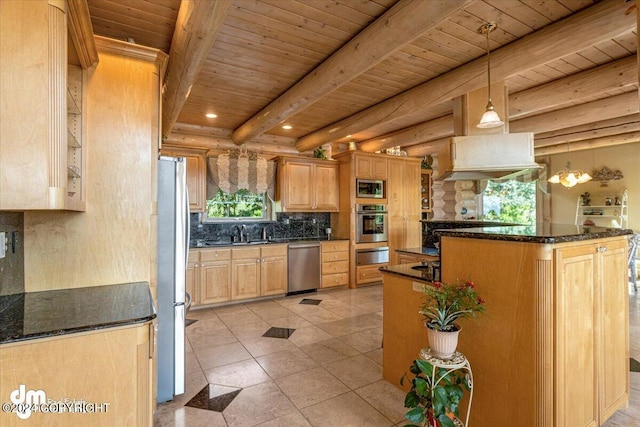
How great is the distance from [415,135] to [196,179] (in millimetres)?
3478

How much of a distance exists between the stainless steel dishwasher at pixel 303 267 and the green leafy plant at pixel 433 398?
3.44 meters

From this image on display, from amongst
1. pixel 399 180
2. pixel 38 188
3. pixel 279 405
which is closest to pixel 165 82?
pixel 38 188

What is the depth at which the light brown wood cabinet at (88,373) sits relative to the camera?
1181 millimetres

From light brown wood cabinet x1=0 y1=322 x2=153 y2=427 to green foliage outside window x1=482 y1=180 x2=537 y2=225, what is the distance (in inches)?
315

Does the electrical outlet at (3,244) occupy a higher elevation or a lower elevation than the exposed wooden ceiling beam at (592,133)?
lower

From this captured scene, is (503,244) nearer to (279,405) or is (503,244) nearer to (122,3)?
(279,405)

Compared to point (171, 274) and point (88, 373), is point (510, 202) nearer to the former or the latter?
point (171, 274)

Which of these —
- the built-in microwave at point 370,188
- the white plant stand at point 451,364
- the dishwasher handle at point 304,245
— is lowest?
the white plant stand at point 451,364

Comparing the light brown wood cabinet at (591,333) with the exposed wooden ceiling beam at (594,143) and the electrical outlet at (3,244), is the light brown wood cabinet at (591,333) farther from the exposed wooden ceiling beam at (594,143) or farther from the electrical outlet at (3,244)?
the exposed wooden ceiling beam at (594,143)

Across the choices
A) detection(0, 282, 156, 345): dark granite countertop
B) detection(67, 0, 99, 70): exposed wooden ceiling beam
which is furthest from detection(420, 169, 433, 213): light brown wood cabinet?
detection(67, 0, 99, 70): exposed wooden ceiling beam

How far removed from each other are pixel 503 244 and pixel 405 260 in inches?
107

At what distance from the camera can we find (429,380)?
5.45 ft

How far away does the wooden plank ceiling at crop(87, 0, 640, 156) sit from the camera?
2.11 meters

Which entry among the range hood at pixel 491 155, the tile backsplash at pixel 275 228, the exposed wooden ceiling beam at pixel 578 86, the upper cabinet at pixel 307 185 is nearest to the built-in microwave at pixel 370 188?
the upper cabinet at pixel 307 185
